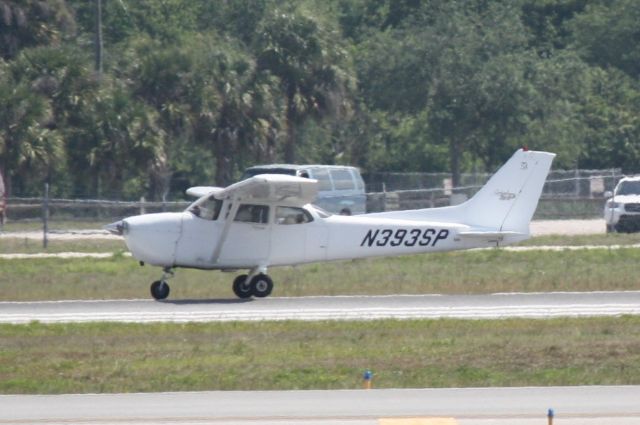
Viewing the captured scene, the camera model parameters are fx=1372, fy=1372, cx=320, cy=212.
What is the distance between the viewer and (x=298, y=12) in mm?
45188

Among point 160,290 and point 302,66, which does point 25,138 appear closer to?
point 302,66

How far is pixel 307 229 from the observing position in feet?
71.7

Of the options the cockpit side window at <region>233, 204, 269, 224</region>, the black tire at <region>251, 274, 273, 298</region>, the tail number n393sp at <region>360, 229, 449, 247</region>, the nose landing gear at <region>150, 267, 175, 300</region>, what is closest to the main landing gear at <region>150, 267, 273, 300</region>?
the black tire at <region>251, 274, 273, 298</region>

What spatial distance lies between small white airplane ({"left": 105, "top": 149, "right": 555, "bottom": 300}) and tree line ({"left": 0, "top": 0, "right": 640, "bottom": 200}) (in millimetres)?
18015

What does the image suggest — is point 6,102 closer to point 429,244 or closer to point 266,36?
point 266,36

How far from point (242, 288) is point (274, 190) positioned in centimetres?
163

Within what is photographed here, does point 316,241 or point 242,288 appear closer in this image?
point 242,288

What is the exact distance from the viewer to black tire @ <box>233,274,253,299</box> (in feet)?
69.7

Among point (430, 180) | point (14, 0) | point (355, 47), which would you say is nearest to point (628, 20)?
point (355, 47)

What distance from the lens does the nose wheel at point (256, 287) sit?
2122cm

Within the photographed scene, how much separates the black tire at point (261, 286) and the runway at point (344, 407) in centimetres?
867

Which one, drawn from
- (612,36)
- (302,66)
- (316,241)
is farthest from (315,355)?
(612,36)

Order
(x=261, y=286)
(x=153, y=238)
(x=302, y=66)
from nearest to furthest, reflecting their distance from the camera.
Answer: (x=153, y=238)
(x=261, y=286)
(x=302, y=66)

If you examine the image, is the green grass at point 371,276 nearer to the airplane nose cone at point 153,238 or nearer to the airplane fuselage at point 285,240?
the airplane fuselage at point 285,240
